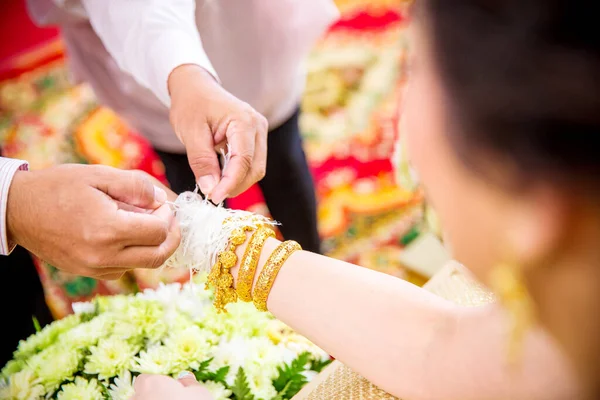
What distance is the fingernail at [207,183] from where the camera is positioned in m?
0.89


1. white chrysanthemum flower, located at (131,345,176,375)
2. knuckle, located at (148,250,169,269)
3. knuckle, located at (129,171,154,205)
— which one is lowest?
white chrysanthemum flower, located at (131,345,176,375)

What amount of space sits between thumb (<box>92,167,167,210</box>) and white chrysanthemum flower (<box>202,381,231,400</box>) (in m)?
0.27

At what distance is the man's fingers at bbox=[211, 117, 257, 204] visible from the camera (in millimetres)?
873

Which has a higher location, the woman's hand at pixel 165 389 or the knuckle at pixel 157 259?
the knuckle at pixel 157 259

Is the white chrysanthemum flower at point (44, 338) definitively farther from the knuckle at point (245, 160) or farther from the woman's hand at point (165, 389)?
the knuckle at point (245, 160)

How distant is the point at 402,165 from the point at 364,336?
0.89m

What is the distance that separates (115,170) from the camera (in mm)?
765

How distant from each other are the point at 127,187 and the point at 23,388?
31 cm

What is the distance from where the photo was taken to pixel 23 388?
75cm

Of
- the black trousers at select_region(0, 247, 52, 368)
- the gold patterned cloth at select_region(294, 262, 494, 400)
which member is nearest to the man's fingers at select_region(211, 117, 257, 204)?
the gold patterned cloth at select_region(294, 262, 494, 400)

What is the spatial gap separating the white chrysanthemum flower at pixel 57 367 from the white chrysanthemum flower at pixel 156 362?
85 mm

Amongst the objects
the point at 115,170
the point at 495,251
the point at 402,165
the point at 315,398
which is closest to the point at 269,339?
the point at 315,398

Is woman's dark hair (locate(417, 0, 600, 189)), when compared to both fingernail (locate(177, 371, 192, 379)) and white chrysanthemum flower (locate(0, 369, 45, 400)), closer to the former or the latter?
fingernail (locate(177, 371, 192, 379))

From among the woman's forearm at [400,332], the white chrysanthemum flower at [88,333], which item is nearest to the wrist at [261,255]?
the woman's forearm at [400,332]
